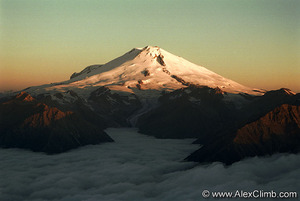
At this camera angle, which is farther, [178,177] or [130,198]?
[178,177]

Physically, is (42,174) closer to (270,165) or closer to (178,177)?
(178,177)

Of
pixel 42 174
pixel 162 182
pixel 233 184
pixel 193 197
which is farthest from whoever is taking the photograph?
pixel 42 174

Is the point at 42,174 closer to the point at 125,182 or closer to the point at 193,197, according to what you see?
the point at 125,182

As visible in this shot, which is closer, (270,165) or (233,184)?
(233,184)

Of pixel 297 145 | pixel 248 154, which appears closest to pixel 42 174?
pixel 248 154

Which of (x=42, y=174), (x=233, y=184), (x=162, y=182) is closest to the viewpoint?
(x=233, y=184)

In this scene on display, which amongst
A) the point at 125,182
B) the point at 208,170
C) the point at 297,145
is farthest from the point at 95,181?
the point at 297,145

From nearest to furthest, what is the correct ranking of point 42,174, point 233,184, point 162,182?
point 233,184, point 162,182, point 42,174

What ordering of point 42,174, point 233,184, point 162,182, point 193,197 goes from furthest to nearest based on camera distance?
point 42,174 → point 162,182 → point 233,184 → point 193,197

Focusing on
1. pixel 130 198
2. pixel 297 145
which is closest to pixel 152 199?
pixel 130 198

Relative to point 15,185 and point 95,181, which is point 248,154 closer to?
point 95,181
